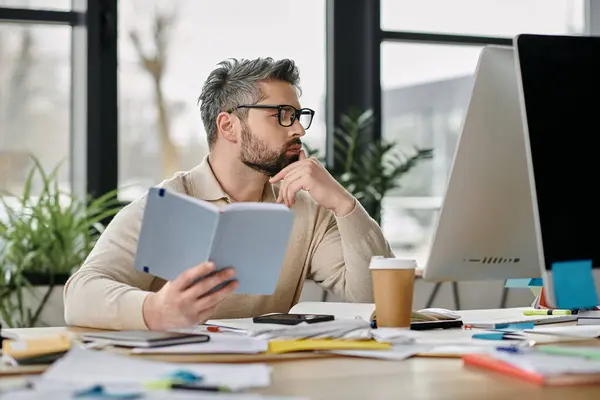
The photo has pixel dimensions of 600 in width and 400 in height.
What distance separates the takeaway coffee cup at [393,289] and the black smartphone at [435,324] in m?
0.02

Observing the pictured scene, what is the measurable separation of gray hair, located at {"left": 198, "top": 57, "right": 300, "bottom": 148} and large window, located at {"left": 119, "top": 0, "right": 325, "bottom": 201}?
1.17 meters

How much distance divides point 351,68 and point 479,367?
9.50ft

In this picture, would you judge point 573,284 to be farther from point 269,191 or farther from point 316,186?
point 269,191

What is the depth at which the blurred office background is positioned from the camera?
3613 millimetres

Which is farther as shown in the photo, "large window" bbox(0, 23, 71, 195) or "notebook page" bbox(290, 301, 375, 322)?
"large window" bbox(0, 23, 71, 195)

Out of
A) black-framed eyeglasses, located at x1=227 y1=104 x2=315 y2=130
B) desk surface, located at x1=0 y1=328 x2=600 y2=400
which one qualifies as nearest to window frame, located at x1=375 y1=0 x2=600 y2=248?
black-framed eyeglasses, located at x1=227 y1=104 x2=315 y2=130

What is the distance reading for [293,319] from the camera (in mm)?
1661

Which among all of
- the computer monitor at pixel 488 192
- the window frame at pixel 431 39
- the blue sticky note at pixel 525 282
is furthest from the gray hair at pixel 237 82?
the window frame at pixel 431 39

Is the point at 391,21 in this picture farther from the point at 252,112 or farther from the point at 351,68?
the point at 252,112

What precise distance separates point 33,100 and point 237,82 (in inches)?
57.9

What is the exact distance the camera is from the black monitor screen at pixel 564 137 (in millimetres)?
1421

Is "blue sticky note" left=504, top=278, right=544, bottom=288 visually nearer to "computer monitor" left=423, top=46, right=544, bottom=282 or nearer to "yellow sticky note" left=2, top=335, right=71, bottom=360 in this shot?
"computer monitor" left=423, top=46, right=544, bottom=282

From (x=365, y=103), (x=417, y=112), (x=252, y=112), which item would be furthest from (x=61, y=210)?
(x=417, y=112)

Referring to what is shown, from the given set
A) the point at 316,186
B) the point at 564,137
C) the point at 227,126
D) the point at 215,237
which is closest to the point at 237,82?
the point at 227,126
